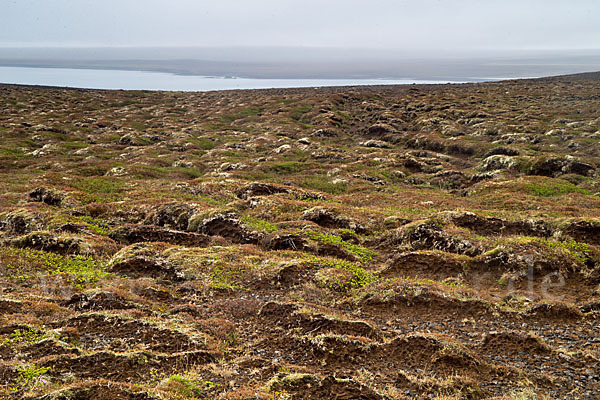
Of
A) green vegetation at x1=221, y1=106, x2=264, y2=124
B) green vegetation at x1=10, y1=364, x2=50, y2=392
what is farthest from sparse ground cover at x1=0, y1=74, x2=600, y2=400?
green vegetation at x1=221, y1=106, x2=264, y2=124

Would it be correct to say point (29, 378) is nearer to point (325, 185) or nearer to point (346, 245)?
point (346, 245)

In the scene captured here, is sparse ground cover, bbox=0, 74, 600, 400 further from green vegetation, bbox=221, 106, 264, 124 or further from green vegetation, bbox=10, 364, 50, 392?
green vegetation, bbox=221, 106, 264, 124

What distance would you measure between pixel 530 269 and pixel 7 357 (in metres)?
24.1

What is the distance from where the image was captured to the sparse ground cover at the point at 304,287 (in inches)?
448

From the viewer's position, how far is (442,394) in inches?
432

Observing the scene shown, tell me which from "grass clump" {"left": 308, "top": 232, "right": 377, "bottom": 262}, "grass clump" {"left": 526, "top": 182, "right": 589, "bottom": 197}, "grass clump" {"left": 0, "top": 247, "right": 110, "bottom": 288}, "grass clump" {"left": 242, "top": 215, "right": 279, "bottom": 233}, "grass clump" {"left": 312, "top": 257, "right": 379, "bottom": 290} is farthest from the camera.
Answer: "grass clump" {"left": 526, "top": 182, "right": 589, "bottom": 197}

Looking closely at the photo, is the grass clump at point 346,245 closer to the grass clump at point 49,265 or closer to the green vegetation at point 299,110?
the grass clump at point 49,265

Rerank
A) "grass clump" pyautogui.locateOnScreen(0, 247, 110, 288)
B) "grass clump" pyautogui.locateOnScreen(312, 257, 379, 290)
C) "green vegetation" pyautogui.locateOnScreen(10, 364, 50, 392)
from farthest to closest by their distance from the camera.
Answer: "grass clump" pyautogui.locateOnScreen(312, 257, 379, 290), "grass clump" pyautogui.locateOnScreen(0, 247, 110, 288), "green vegetation" pyautogui.locateOnScreen(10, 364, 50, 392)

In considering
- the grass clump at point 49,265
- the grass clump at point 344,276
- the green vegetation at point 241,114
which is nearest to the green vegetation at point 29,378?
the grass clump at point 49,265

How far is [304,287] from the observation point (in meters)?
18.9

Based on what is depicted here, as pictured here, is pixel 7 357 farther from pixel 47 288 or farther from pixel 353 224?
pixel 353 224

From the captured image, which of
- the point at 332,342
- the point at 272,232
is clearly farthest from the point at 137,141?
the point at 332,342

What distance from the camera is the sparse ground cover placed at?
1138 cm

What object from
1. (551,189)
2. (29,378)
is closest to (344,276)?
(29,378)
